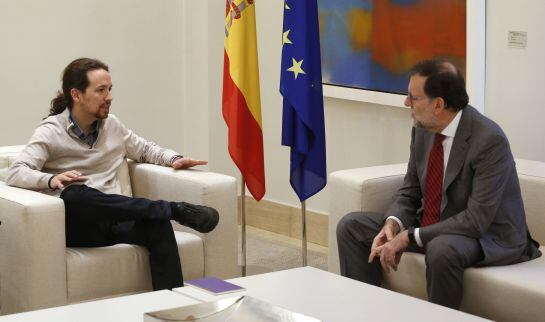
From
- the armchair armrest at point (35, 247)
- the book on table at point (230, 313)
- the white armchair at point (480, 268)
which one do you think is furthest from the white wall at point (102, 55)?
the book on table at point (230, 313)

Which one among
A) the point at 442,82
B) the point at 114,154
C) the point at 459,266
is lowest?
the point at 459,266

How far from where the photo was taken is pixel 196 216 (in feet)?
14.6

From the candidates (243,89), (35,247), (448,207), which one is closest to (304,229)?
(243,89)

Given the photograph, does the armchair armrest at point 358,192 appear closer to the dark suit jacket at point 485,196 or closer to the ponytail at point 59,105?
the dark suit jacket at point 485,196

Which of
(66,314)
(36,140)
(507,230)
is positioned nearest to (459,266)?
(507,230)

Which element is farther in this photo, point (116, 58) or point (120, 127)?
point (116, 58)

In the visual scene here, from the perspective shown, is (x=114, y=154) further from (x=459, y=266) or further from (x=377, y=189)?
(x=459, y=266)

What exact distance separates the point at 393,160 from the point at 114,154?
179cm

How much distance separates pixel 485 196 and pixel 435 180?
0.96 ft

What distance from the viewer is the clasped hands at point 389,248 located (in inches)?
163

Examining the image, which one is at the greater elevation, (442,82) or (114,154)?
(442,82)

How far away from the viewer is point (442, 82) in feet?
13.6

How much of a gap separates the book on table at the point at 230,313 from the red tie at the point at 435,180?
4.43 feet

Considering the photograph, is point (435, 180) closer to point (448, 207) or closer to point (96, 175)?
point (448, 207)
